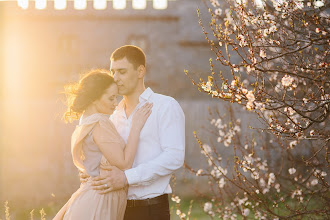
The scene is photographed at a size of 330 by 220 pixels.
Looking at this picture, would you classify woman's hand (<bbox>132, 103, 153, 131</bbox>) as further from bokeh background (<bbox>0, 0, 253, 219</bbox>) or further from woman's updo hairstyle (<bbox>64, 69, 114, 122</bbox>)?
bokeh background (<bbox>0, 0, 253, 219</bbox>)

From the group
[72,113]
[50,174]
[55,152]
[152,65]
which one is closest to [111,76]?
[72,113]

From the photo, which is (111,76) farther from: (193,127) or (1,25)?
(1,25)

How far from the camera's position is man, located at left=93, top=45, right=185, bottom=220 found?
4.10m

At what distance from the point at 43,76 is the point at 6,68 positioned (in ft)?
5.85

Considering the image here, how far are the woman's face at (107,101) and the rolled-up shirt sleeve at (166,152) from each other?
0.40 metres

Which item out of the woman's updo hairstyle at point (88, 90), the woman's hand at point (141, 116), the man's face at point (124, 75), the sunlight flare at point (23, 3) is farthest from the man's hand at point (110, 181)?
the sunlight flare at point (23, 3)

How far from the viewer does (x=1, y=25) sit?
73.1 ft

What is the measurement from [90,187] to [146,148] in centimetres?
54

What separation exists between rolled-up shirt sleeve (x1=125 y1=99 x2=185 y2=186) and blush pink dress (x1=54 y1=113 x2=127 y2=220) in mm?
218

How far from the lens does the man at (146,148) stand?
4.10 metres

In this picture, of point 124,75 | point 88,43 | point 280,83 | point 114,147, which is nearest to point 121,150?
point 114,147

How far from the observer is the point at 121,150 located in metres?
4.14

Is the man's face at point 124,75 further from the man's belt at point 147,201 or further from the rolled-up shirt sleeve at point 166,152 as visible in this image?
the man's belt at point 147,201

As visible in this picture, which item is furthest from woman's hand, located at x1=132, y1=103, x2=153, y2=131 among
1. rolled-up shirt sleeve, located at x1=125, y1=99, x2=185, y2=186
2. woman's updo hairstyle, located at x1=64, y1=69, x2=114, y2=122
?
woman's updo hairstyle, located at x1=64, y1=69, x2=114, y2=122
